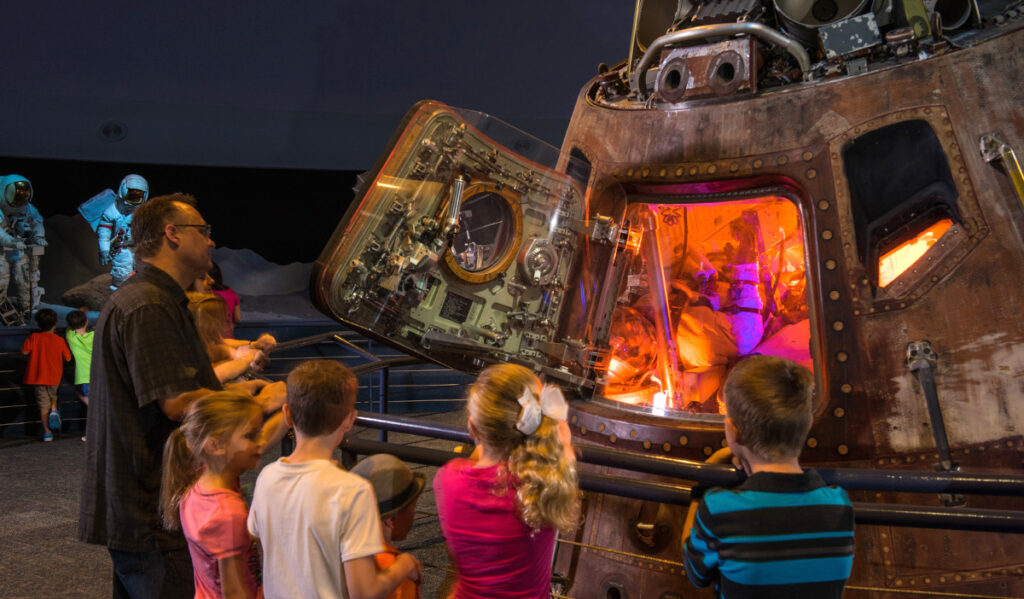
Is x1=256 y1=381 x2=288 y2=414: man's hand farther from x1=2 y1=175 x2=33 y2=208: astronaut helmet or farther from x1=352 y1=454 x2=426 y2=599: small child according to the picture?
x1=2 y1=175 x2=33 y2=208: astronaut helmet

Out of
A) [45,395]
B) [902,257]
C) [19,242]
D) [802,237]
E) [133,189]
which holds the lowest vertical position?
[45,395]

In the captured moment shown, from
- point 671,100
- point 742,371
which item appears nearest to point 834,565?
point 742,371

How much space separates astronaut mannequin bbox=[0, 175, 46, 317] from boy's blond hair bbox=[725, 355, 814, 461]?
9.58 metres

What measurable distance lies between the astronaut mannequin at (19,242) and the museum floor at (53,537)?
3447mm

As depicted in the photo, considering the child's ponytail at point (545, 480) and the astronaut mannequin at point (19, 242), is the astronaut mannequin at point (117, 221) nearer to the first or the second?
the astronaut mannequin at point (19, 242)

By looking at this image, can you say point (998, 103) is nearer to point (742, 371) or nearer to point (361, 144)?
point (742, 371)

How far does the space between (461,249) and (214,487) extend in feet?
5.36

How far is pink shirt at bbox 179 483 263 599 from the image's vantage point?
182cm

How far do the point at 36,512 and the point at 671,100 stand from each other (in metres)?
4.51

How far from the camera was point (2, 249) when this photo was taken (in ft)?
29.1

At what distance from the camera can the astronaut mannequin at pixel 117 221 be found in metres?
9.56

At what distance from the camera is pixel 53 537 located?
13.9 feet

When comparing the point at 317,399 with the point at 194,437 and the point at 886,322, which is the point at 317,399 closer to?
the point at 194,437

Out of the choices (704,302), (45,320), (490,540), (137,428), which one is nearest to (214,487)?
(137,428)
